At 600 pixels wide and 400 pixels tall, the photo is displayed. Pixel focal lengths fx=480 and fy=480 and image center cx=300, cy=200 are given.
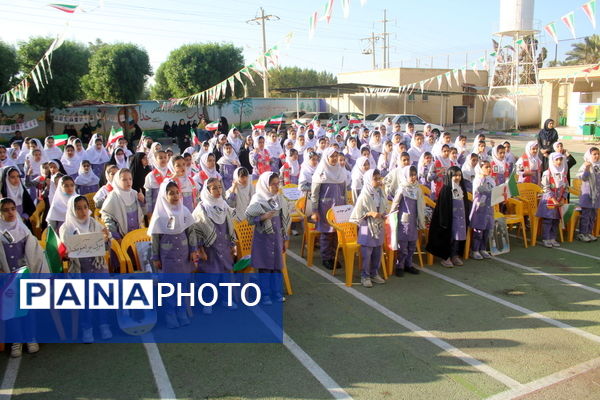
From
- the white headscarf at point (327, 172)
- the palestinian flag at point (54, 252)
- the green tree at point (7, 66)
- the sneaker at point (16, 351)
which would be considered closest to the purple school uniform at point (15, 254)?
the palestinian flag at point (54, 252)

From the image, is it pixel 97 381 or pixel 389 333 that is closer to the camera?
pixel 97 381

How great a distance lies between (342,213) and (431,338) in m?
2.13

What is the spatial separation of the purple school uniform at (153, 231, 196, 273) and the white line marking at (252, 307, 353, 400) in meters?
1.02

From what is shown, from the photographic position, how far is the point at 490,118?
118 feet

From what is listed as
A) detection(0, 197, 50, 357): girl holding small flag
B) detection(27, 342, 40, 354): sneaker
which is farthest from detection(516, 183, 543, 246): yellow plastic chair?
detection(27, 342, 40, 354): sneaker

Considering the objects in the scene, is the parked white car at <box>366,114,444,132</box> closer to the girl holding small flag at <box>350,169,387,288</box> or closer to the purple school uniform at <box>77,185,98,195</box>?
the purple school uniform at <box>77,185,98,195</box>

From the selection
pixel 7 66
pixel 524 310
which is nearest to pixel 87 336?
pixel 524 310

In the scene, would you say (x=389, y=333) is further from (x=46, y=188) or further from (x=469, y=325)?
(x=46, y=188)

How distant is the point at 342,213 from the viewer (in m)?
6.18

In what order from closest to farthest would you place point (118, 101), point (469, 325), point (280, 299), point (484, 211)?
point (469, 325) → point (280, 299) → point (484, 211) → point (118, 101)

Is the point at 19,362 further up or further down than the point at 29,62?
further down

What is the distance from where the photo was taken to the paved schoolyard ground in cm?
372

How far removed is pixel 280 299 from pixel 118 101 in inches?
913

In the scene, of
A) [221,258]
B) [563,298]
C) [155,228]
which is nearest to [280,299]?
[221,258]
